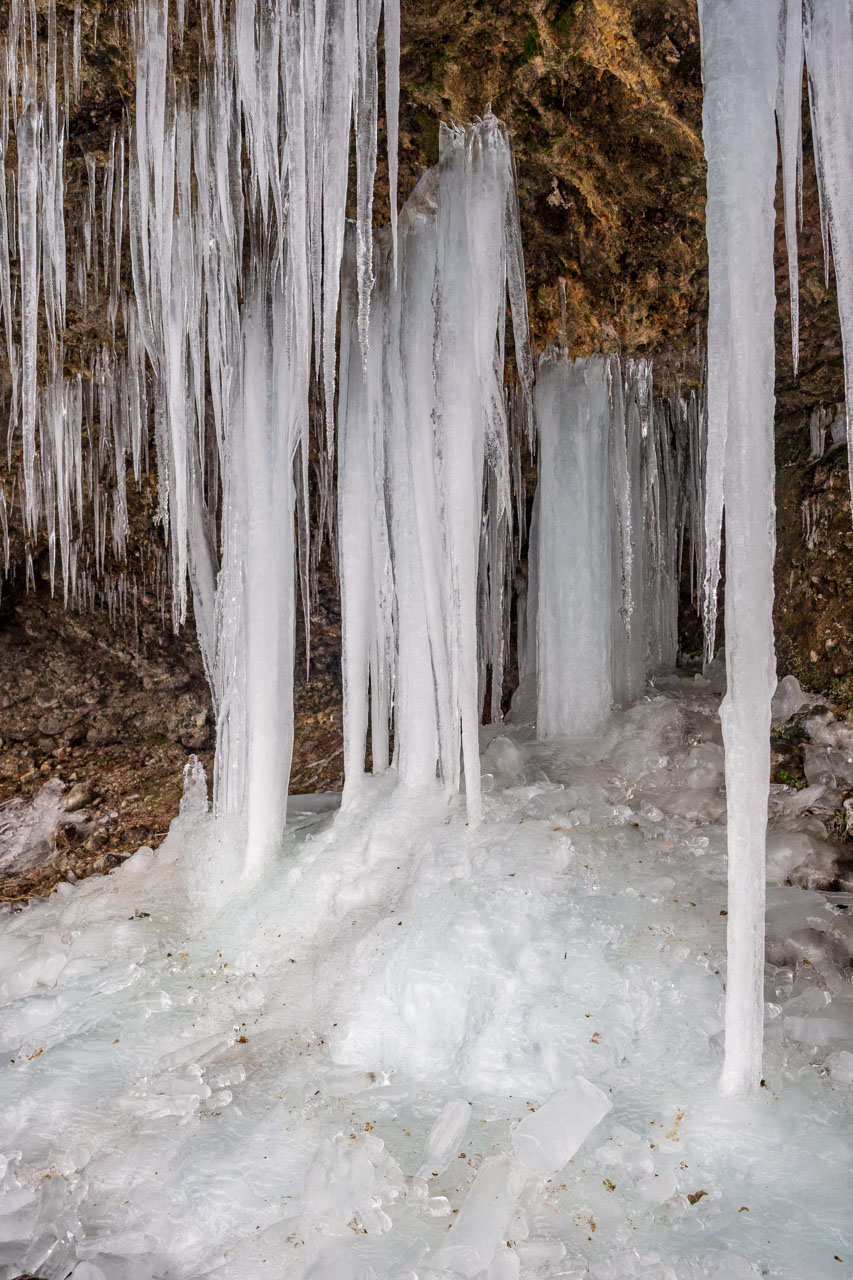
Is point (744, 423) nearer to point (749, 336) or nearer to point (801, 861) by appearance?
point (749, 336)

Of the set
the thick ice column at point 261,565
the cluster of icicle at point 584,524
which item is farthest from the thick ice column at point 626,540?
the thick ice column at point 261,565

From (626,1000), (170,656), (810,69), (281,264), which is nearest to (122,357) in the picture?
(281,264)

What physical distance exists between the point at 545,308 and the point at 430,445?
1034 mm

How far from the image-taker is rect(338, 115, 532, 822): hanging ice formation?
11.1 ft

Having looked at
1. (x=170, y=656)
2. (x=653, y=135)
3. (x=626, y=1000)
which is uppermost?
(x=653, y=135)

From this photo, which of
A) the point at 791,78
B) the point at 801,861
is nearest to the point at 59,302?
the point at 791,78

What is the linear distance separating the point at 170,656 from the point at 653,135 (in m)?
5.44

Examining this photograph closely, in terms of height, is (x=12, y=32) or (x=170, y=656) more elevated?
(x=12, y=32)

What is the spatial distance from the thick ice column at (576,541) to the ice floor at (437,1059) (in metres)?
0.77

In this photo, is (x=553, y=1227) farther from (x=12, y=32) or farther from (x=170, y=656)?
(x=170, y=656)

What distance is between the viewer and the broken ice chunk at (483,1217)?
1.90 meters

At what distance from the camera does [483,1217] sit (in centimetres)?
199

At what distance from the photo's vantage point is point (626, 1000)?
2664mm

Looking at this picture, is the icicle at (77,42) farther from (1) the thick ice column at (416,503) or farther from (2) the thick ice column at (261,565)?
(1) the thick ice column at (416,503)
